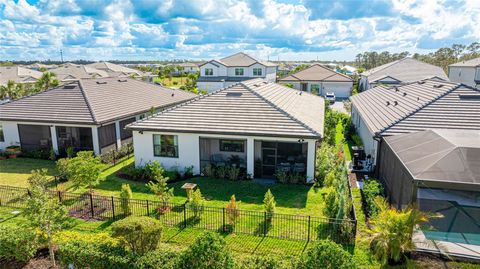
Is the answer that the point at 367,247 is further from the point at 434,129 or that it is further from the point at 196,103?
the point at 196,103

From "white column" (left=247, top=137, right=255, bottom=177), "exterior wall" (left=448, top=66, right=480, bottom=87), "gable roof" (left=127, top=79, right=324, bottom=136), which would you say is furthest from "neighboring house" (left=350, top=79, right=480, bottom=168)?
"exterior wall" (left=448, top=66, right=480, bottom=87)

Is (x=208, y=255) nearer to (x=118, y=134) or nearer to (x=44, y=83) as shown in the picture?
(x=118, y=134)

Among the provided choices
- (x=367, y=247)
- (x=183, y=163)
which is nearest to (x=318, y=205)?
(x=367, y=247)

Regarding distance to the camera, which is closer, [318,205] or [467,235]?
[467,235]

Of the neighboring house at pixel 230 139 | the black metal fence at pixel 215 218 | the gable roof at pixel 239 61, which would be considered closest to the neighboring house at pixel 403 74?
the gable roof at pixel 239 61

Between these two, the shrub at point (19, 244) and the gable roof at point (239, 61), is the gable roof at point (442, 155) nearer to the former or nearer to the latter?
the shrub at point (19, 244)

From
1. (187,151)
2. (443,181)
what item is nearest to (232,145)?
(187,151)

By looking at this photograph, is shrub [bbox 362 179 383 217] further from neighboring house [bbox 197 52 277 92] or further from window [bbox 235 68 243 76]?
window [bbox 235 68 243 76]
